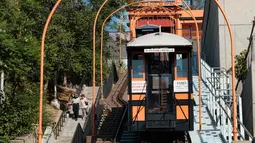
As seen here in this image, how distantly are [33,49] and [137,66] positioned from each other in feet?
14.3

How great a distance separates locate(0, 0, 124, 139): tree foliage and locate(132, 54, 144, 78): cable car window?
12.8 ft

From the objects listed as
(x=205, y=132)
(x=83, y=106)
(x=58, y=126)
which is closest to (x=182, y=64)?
(x=205, y=132)

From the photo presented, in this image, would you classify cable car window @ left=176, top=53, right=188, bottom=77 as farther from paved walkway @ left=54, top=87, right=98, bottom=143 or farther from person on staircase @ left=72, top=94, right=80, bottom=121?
person on staircase @ left=72, top=94, right=80, bottom=121

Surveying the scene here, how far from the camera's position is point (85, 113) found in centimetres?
2523

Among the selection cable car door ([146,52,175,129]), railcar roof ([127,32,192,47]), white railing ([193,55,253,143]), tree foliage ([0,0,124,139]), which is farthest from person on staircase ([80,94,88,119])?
cable car door ([146,52,175,129])

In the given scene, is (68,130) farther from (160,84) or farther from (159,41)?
(159,41)

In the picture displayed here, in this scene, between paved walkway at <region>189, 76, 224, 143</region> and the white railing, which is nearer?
the white railing

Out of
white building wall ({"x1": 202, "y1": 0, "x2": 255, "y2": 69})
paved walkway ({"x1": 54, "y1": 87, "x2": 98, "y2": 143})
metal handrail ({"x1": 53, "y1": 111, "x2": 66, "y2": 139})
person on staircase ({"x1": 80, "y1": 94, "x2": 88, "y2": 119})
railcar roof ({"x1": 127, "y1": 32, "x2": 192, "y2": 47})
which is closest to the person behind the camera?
railcar roof ({"x1": 127, "y1": 32, "x2": 192, "y2": 47})

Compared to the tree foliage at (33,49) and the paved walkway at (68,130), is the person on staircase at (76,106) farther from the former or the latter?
the tree foliage at (33,49)

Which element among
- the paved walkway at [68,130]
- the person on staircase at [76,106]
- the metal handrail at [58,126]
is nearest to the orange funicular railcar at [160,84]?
the paved walkway at [68,130]

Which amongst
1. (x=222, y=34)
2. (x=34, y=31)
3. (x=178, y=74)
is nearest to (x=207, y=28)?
(x=222, y=34)

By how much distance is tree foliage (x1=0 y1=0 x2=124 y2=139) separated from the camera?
1922cm

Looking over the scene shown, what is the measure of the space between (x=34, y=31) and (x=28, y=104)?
6404 mm

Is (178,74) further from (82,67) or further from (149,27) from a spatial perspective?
(149,27)
